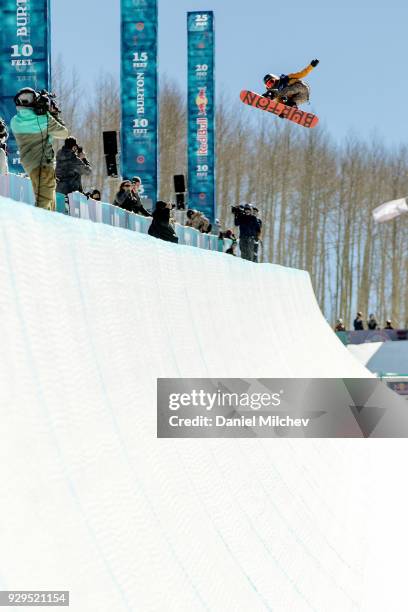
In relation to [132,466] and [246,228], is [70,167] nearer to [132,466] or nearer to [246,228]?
[132,466]

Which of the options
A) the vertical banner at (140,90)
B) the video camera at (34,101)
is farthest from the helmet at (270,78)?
the video camera at (34,101)

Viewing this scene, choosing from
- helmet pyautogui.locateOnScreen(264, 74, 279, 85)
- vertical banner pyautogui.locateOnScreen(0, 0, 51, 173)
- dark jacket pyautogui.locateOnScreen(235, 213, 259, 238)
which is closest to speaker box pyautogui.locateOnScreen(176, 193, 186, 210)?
helmet pyautogui.locateOnScreen(264, 74, 279, 85)

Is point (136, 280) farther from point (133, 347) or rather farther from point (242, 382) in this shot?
point (242, 382)

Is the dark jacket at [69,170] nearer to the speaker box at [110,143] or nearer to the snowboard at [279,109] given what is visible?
the speaker box at [110,143]

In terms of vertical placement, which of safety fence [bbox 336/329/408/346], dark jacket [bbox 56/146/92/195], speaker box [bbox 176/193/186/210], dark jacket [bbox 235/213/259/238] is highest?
dark jacket [bbox 56/146/92/195]

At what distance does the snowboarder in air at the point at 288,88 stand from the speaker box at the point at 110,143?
14.5 feet

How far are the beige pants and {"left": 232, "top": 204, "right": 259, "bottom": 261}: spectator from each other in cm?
870

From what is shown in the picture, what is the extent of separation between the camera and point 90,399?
4.53 metres

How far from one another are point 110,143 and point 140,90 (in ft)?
18.5

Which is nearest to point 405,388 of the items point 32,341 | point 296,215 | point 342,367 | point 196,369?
point 342,367

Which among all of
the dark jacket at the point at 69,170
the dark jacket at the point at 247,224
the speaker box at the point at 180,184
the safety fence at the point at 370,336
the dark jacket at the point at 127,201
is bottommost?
the safety fence at the point at 370,336

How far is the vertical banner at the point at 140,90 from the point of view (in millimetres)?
20031

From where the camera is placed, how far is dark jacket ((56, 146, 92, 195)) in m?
9.09

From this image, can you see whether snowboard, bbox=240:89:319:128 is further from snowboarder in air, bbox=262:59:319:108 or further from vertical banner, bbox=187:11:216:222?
vertical banner, bbox=187:11:216:222
